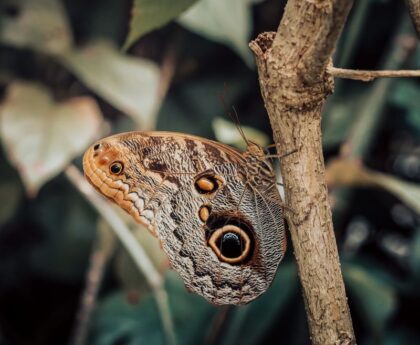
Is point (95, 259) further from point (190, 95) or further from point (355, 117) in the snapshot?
point (355, 117)

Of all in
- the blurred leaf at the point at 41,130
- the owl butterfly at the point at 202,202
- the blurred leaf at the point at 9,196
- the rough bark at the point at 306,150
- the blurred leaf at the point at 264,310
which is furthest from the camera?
the blurred leaf at the point at 9,196

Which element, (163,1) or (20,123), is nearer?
(163,1)

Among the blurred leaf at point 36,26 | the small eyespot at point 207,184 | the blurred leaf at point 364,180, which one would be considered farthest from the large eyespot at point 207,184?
the blurred leaf at point 36,26

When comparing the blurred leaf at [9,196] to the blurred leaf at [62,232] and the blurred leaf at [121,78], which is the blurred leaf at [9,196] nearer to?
the blurred leaf at [62,232]

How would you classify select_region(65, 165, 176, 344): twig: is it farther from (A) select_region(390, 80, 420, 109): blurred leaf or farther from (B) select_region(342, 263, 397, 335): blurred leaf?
(A) select_region(390, 80, 420, 109): blurred leaf

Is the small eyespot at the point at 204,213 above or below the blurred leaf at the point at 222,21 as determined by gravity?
below

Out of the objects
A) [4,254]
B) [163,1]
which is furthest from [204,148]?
[4,254]
